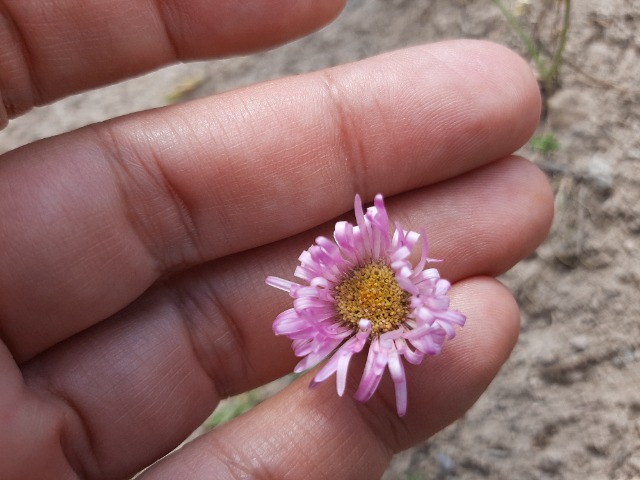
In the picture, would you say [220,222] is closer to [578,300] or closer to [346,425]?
[346,425]

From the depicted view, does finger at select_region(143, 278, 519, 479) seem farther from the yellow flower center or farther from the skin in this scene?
the yellow flower center

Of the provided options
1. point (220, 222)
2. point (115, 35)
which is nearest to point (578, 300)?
point (220, 222)

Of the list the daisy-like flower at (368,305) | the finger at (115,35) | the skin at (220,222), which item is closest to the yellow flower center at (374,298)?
the daisy-like flower at (368,305)

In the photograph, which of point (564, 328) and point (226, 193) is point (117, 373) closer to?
point (226, 193)

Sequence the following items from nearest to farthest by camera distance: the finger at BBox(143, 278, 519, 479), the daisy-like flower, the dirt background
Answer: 1. the daisy-like flower
2. the finger at BBox(143, 278, 519, 479)
3. the dirt background

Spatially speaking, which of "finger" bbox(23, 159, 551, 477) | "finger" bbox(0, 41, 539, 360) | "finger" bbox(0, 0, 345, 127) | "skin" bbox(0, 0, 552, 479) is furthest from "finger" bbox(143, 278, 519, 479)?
"finger" bbox(0, 0, 345, 127)

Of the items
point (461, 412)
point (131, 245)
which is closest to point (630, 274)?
point (461, 412)
